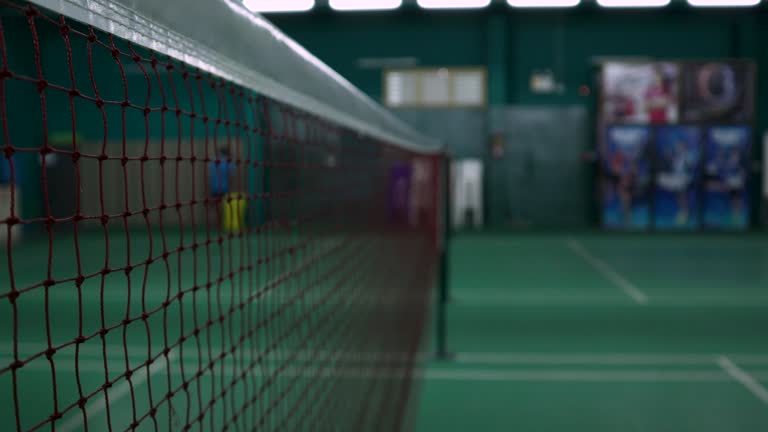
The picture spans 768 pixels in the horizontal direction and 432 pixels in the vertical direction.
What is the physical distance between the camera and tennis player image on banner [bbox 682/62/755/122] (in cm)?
1344

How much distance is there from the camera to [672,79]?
44.1 feet

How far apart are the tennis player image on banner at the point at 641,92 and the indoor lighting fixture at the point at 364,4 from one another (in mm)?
4106

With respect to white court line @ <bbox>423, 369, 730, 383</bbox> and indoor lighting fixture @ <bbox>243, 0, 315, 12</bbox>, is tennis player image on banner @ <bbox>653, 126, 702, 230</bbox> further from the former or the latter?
white court line @ <bbox>423, 369, 730, 383</bbox>

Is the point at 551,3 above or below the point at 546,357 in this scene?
above

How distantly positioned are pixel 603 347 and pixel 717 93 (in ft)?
32.3

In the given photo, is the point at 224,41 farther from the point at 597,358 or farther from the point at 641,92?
the point at 641,92

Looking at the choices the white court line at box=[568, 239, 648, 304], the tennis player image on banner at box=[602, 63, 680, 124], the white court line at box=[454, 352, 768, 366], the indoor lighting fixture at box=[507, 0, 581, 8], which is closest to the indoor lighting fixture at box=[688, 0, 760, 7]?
the tennis player image on banner at box=[602, 63, 680, 124]

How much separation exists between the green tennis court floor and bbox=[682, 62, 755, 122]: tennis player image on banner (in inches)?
173

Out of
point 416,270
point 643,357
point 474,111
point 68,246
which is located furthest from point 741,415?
point 474,111

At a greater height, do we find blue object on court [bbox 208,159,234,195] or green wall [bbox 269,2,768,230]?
green wall [bbox 269,2,768,230]

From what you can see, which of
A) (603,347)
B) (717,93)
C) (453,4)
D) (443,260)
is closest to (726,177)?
(717,93)

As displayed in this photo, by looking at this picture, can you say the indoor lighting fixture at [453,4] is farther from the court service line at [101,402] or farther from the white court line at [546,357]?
the court service line at [101,402]

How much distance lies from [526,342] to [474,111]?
9522 mm

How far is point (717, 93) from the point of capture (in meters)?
13.5
